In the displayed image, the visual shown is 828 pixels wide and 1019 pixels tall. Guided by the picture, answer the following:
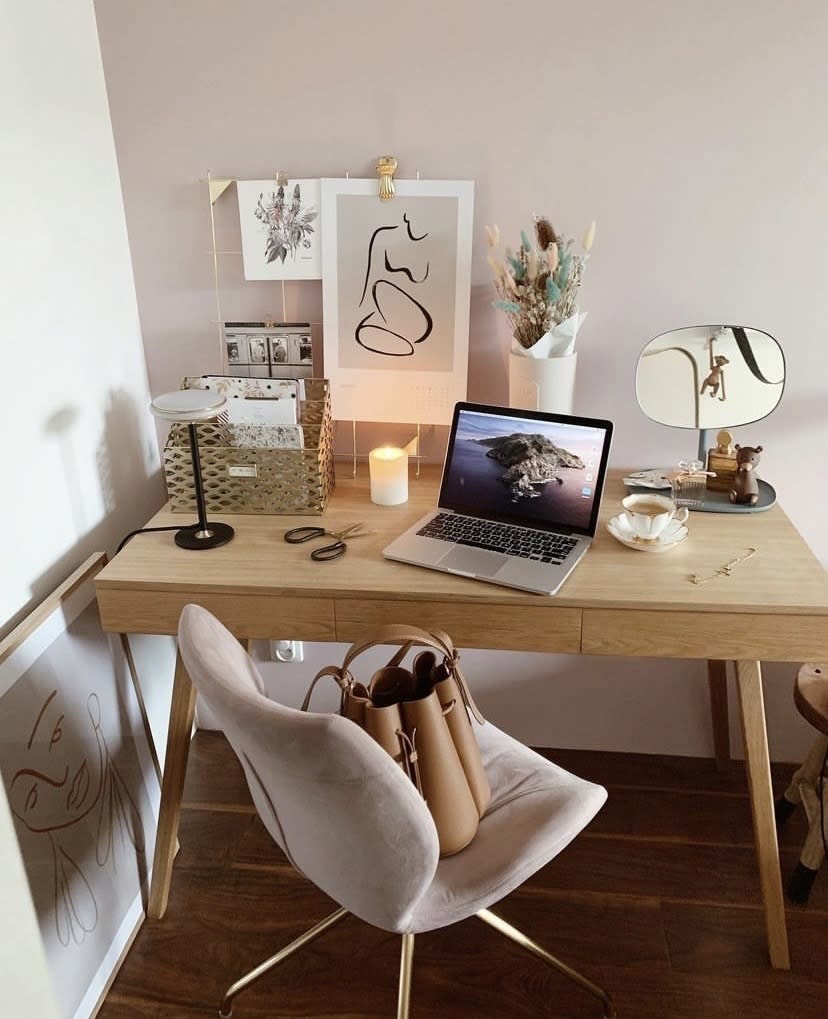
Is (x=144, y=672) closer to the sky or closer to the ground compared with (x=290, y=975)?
closer to the sky

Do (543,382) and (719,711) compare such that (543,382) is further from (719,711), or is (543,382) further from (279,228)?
(719,711)

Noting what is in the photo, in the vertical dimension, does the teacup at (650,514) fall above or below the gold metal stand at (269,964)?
above

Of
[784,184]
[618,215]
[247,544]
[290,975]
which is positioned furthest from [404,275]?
[290,975]

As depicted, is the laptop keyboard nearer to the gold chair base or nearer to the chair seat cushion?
the chair seat cushion

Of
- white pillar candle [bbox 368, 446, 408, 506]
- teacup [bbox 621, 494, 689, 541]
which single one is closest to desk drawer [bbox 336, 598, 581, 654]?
teacup [bbox 621, 494, 689, 541]

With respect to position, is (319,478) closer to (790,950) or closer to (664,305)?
(664,305)

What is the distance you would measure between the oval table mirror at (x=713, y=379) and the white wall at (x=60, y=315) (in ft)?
3.43

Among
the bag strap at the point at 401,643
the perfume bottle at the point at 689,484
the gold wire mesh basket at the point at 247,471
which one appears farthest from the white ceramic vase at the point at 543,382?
the bag strap at the point at 401,643

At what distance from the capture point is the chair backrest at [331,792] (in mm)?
986

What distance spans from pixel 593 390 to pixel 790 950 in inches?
44.3

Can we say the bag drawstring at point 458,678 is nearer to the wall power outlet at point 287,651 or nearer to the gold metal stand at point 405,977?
the gold metal stand at point 405,977

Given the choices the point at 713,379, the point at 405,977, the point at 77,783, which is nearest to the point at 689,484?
the point at 713,379

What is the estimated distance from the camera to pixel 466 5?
61.1 inches

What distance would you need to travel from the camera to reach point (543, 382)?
1634 mm
